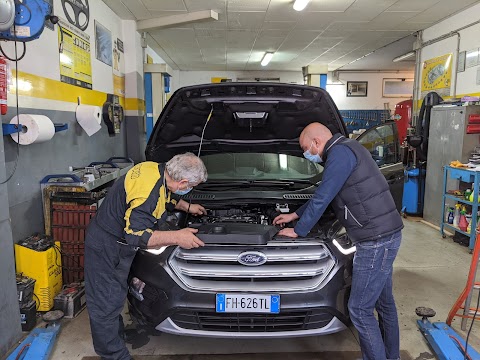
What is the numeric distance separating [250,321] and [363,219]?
800 millimetres

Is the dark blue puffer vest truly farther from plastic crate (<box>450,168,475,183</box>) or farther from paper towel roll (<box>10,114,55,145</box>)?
plastic crate (<box>450,168,475,183</box>)

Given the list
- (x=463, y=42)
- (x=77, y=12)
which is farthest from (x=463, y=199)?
(x=77, y=12)

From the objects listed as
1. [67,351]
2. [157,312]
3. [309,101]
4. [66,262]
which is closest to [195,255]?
[157,312]

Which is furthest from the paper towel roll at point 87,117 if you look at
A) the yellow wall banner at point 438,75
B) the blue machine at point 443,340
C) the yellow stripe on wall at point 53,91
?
the yellow wall banner at point 438,75

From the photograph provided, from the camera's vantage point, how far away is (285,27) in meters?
7.04

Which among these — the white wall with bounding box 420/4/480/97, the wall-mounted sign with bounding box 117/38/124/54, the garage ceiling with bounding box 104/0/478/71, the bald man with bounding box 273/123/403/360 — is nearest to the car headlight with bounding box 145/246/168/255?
the bald man with bounding box 273/123/403/360

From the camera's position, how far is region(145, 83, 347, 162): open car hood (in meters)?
2.71

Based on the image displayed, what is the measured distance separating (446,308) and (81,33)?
4666 millimetres

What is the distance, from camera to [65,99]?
3.91 m

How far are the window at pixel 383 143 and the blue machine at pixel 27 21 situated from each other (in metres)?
3.04

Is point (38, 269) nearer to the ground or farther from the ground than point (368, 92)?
nearer to the ground

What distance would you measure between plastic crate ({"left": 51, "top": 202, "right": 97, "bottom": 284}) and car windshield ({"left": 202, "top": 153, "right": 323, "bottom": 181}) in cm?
113

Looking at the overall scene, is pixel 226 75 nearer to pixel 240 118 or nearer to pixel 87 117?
pixel 87 117

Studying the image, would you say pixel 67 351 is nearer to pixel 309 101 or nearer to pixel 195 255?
pixel 195 255
